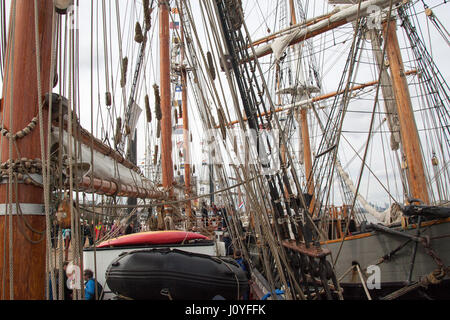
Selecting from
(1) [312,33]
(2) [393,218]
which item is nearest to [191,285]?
(2) [393,218]

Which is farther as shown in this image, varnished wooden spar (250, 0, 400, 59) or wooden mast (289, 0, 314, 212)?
wooden mast (289, 0, 314, 212)

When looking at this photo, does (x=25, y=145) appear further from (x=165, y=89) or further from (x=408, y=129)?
(x=408, y=129)

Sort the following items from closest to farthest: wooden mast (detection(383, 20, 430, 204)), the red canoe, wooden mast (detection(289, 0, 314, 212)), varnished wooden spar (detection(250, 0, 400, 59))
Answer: the red canoe
wooden mast (detection(383, 20, 430, 204))
varnished wooden spar (detection(250, 0, 400, 59))
wooden mast (detection(289, 0, 314, 212))

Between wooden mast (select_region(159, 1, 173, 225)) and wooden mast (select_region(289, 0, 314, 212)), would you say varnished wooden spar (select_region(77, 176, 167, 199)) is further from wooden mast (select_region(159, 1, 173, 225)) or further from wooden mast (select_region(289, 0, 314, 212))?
wooden mast (select_region(289, 0, 314, 212))

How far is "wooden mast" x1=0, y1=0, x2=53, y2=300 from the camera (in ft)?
6.25

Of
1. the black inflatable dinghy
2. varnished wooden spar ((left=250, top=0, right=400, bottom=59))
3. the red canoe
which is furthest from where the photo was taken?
varnished wooden spar ((left=250, top=0, right=400, bottom=59))

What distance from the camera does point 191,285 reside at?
108 inches

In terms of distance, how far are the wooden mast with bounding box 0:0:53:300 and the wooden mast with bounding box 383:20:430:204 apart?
6993 millimetres

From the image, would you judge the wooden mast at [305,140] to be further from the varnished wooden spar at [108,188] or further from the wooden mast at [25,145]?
the wooden mast at [25,145]

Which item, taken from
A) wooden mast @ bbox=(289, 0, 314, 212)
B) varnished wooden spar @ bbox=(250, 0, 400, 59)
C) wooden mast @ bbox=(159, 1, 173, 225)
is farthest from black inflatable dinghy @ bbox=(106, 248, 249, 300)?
wooden mast @ bbox=(289, 0, 314, 212)

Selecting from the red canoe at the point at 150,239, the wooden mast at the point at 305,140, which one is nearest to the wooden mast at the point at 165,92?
the red canoe at the point at 150,239

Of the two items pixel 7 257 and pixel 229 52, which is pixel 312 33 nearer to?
pixel 229 52

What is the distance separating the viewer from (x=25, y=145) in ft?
6.65

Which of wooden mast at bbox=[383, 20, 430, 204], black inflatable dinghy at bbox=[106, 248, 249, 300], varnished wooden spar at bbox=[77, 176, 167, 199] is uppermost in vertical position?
A: wooden mast at bbox=[383, 20, 430, 204]
